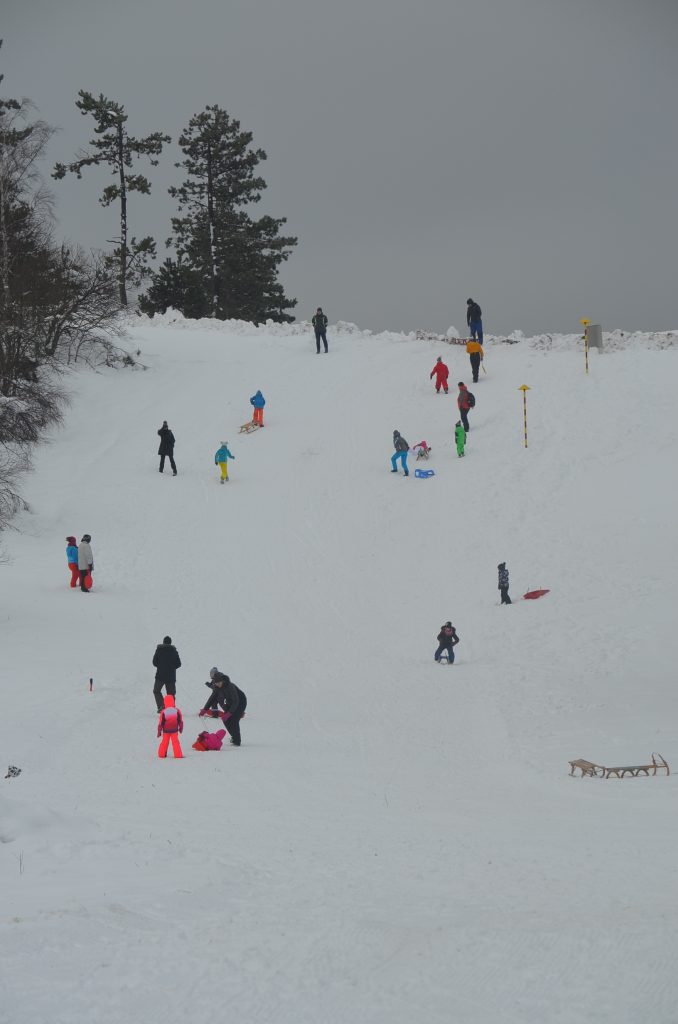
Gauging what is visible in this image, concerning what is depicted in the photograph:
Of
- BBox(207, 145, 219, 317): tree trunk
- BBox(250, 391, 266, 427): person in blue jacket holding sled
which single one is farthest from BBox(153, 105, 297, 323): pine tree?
BBox(250, 391, 266, 427): person in blue jacket holding sled

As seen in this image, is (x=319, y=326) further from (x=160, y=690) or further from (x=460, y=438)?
(x=160, y=690)

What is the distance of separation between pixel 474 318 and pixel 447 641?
69.0ft

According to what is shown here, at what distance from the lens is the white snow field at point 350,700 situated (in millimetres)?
8289

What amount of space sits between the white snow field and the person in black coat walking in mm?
492

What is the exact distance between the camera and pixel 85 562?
24594 millimetres

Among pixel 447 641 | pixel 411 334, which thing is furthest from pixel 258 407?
pixel 447 641

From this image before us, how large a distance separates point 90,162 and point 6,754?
44.8m

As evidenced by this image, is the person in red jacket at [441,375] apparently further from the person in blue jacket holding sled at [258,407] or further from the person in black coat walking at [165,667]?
the person in black coat walking at [165,667]

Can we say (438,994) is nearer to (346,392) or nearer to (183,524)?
(183,524)

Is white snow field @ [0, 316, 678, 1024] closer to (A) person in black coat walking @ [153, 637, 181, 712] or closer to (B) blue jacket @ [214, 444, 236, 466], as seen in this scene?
(A) person in black coat walking @ [153, 637, 181, 712]

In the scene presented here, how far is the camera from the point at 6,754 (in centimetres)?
1438

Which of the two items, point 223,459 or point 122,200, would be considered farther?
point 122,200

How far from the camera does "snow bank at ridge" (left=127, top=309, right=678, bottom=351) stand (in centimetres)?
Answer: 3903

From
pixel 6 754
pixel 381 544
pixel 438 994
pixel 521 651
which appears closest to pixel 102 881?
pixel 438 994
